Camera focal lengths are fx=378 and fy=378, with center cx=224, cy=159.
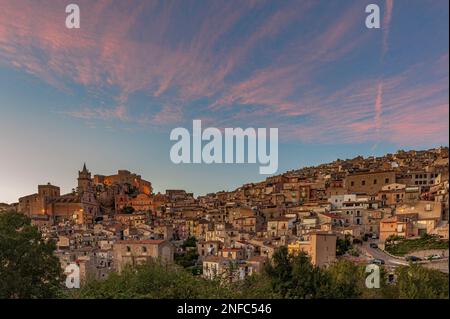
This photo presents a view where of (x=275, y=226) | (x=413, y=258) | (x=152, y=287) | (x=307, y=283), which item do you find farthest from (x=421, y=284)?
(x=275, y=226)

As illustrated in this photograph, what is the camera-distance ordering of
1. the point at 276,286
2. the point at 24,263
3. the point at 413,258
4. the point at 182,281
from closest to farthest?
the point at 182,281
the point at 276,286
the point at 24,263
the point at 413,258

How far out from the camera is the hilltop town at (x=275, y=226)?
17.5m

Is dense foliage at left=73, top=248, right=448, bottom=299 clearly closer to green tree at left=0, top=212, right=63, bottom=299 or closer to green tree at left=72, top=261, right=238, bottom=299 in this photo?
green tree at left=72, top=261, right=238, bottom=299

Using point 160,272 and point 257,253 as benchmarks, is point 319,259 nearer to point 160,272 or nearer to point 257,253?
point 257,253

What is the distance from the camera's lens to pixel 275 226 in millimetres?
25141

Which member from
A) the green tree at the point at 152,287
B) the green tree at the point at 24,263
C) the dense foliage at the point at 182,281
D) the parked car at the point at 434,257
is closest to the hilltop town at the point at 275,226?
the parked car at the point at 434,257

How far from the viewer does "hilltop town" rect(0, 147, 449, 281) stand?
17.5m

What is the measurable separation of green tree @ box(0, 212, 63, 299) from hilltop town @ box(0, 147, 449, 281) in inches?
122

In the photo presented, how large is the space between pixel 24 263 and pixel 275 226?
706 inches

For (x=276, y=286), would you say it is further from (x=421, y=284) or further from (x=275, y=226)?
(x=275, y=226)

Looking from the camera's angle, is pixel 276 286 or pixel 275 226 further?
pixel 275 226

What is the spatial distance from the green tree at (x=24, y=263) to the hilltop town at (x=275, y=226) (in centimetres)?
310

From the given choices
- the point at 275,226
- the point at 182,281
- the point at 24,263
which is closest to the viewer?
the point at 182,281
